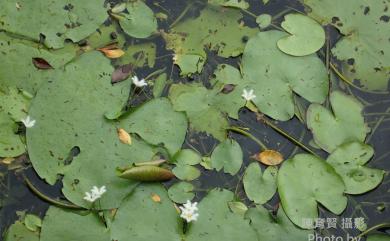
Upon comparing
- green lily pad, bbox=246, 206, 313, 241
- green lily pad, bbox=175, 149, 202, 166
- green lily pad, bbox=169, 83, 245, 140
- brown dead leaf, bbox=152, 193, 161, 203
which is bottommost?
green lily pad, bbox=246, 206, 313, 241

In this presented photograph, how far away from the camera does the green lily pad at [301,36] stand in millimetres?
2497

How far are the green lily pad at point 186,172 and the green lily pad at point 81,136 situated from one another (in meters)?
0.13

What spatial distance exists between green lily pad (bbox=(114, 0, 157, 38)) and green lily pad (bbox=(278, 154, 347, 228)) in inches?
36.2

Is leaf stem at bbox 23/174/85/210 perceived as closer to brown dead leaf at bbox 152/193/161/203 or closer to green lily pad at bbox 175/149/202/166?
brown dead leaf at bbox 152/193/161/203

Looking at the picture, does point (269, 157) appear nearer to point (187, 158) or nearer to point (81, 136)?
point (187, 158)

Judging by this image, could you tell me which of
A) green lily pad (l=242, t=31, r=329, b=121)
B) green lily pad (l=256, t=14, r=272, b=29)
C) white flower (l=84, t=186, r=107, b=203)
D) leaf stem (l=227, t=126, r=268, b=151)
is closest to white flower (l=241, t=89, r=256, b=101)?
green lily pad (l=242, t=31, r=329, b=121)

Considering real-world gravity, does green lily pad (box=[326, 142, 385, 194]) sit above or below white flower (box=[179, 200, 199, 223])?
above

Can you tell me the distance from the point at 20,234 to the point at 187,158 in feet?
→ 2.44

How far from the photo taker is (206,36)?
8.52 ft

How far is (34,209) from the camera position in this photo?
7.30ft

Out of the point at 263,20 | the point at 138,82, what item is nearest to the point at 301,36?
the point at 263,20

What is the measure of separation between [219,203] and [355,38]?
1.04 metres

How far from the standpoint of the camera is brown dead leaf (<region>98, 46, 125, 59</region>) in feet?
8.26

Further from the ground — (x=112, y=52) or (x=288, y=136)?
(x=112, y=52)
